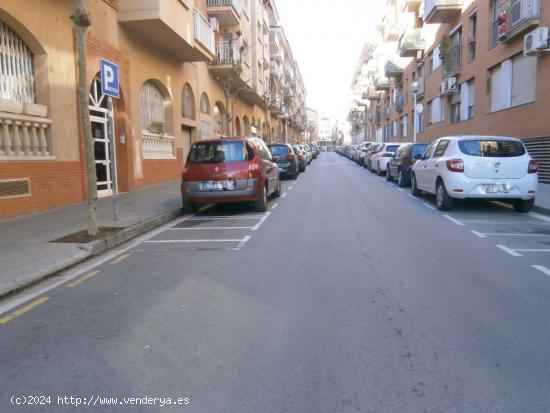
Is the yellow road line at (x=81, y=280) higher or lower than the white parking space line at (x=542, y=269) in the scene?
higher

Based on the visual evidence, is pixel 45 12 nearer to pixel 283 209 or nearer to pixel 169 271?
pixel 283 209

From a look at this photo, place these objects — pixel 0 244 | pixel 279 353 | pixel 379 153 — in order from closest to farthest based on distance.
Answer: pixel 279 353 < pixel 0 244 < pixel 379 153

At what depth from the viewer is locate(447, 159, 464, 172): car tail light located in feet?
34.1

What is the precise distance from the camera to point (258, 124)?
42531 mm

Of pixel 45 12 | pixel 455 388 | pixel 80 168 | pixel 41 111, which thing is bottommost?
pixel 455 388

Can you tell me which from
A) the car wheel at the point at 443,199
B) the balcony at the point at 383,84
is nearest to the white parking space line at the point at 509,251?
the car wheel at the point at 443,199

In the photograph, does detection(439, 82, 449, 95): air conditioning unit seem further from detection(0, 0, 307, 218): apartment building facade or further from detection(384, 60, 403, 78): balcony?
detection(384, 60, 403, 78): balcony

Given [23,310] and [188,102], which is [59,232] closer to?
[23,310]

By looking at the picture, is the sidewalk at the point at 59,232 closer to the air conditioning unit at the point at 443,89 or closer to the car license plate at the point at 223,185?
the car license plate at the point at 223,185

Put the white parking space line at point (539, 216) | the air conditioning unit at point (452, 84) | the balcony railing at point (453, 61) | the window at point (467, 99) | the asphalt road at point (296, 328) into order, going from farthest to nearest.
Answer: the air conditioning unit at point (452, 84) → the balcony railing at point (453, 61) → the window at point (467, 99) → the white parking space line at point (539, 216) → the asphalt road at point (296, 328)

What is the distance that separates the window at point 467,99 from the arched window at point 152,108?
14.6m

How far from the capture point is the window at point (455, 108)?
26.2 m

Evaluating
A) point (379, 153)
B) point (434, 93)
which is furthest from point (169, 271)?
point (434, 93)

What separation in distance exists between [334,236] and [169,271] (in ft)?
10.3
